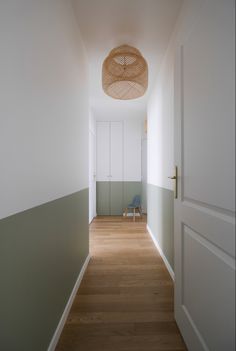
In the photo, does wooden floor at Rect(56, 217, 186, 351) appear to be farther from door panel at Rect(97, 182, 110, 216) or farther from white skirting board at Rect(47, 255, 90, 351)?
door panel at Rect(97, 182, 110, 216)

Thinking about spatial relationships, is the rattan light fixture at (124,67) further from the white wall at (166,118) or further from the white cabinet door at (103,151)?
the white cabinet door at (103,151)

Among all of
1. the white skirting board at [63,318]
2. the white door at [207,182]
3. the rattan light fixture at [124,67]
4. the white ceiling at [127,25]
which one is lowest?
the white skirting board at [63,318]

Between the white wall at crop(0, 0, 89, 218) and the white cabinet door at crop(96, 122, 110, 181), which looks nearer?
the white wall at crop(0, 0, 89, 218)

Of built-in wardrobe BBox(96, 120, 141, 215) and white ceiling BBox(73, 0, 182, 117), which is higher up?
white ceiling BBox(73, 0, 182, 117)

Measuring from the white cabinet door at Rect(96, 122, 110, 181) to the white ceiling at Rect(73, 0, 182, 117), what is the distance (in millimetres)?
2822

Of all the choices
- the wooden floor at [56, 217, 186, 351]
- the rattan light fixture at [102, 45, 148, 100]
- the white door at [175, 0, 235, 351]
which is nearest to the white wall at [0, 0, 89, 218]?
the rattan light fixture at [102, 45, 148, 100]

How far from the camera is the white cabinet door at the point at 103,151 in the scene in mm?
5723

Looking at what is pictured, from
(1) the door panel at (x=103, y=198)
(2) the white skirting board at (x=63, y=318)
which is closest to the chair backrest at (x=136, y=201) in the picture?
(1) the door panel at (x=103, y=198)

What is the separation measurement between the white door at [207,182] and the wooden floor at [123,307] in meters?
0.21

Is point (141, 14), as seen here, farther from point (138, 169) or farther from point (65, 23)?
point (138, 169)

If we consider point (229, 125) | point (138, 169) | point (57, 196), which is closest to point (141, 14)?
point (229, 125)

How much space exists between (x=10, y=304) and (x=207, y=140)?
1.16 metres

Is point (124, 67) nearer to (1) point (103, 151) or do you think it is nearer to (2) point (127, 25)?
(2) point (127, 25)

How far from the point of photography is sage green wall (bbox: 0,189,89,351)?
33.9 inches
